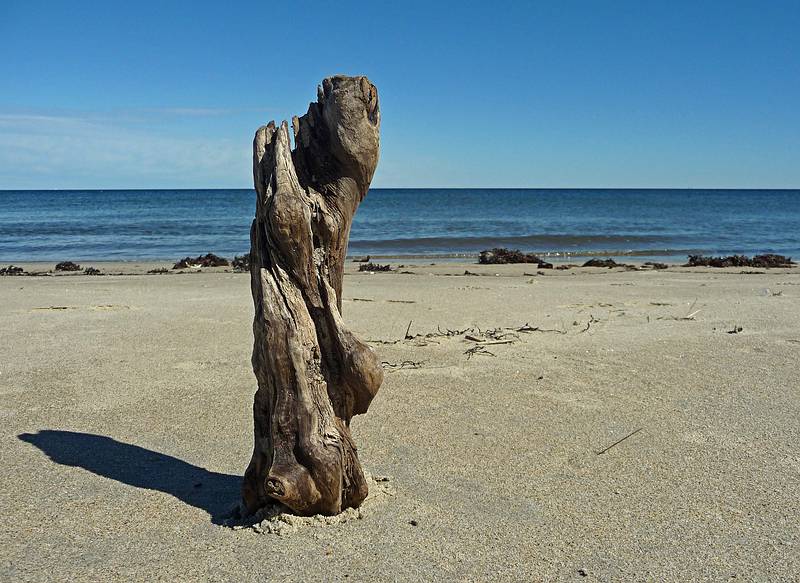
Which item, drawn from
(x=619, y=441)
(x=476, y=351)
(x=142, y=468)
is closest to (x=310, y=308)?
(x=142, y=468)

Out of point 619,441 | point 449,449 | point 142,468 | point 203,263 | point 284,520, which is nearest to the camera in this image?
point 284,520

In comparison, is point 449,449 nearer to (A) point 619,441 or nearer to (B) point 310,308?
(A) point 619,441

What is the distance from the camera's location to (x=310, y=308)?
166 inches

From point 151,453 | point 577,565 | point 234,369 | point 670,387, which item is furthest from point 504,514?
point 234,369

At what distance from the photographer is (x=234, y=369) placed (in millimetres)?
7500

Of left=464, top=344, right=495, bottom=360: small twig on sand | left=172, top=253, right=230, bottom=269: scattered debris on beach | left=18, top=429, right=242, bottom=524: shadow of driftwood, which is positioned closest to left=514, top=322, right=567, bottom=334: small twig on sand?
left=464, top=344, right=495, bottom=360: small twig on sand

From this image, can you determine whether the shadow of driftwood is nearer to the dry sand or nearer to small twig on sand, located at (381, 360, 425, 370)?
the dry sand

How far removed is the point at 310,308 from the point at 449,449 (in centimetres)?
175

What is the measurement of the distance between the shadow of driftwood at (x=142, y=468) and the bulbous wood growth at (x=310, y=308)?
45 cm

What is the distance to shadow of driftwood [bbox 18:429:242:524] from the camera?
177 inches

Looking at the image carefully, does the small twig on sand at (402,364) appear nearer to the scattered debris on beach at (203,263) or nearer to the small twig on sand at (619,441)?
the small twig on sand at (619,441)

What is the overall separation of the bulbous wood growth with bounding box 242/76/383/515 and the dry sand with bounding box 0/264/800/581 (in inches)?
12.6

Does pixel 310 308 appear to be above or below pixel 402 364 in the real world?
above

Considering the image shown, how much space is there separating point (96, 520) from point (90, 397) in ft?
8.76
